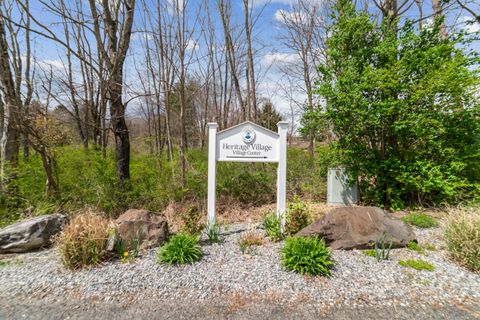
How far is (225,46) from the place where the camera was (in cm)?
988

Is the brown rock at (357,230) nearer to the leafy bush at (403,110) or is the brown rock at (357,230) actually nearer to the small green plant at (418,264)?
the small green plant at (418,264)

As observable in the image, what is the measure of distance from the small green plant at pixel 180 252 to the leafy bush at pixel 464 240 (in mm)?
3387

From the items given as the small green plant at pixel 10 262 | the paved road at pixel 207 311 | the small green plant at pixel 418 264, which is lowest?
the paved road at pixel 207 311

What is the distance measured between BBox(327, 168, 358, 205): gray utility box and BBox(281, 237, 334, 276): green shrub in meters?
3.10

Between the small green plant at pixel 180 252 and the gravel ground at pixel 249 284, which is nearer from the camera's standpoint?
the gravel ground at pixel 249 284

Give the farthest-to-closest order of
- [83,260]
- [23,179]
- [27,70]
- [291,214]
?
[27,70]
[23,179]
[291,214]
[83,260]

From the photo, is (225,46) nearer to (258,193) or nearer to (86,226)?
(258,193)

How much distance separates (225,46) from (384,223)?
9.44 meters

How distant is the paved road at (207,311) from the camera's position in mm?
1997

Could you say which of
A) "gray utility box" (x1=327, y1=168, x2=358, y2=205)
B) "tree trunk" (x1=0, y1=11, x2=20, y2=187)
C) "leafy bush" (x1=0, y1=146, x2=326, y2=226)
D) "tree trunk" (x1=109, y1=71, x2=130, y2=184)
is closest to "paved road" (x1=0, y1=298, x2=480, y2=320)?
"leafy bush" (x1=0, y1=146, x2=326, y2=226)

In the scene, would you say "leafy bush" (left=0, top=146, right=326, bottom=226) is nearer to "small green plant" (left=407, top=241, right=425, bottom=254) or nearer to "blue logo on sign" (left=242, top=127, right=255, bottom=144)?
"blue logo on sign" (left=242, top=127, right=255, bottom=144)

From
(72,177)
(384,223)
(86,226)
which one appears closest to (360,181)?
(384,223)

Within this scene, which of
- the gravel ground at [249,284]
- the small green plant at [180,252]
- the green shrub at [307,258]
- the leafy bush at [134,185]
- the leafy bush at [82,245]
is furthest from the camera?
Result: the leafy bush at [134,185]

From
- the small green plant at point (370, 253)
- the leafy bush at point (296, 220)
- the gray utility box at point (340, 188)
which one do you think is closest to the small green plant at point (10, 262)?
the leafy bush at point (296, 220)
